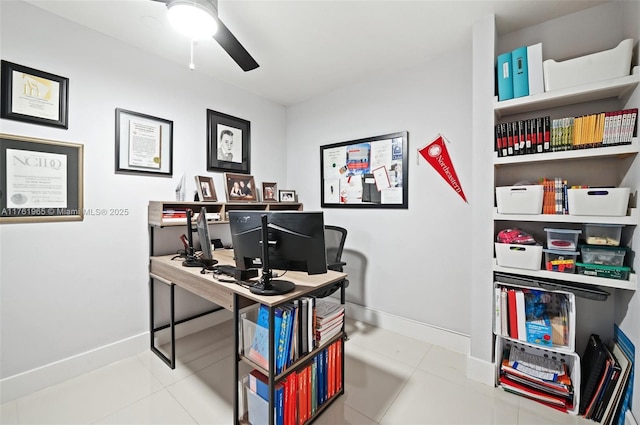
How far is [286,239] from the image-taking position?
1.52m

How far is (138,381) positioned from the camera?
2.00 metres

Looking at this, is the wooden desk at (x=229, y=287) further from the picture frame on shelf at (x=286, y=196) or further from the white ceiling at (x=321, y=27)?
the white ceiling at (x=321, y=27)

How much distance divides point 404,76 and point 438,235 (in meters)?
1.64

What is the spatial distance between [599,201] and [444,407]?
63.0 inches

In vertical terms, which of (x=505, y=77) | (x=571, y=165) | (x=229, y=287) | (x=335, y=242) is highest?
(x=505, y=77)

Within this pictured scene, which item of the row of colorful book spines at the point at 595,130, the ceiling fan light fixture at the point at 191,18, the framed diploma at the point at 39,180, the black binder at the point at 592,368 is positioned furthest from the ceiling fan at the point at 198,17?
the black binder at the point at 592,368

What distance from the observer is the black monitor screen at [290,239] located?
149cm

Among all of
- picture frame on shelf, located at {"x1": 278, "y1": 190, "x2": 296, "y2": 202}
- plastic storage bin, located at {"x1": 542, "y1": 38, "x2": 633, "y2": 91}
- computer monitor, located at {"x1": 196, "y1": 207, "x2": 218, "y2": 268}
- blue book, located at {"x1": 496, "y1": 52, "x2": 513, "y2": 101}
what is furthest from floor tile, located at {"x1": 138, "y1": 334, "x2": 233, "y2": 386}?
plastic storage bin, located at {"x1": 542, "y1": 38, "x2": 633, "y2": 91}

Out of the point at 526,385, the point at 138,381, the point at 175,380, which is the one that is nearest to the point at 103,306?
the point at 138,381

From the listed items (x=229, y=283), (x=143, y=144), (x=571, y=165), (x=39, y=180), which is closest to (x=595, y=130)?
(x=571, y=165)

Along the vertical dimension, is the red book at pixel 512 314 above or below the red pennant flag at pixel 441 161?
below

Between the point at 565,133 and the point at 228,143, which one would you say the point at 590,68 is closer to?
the point at 565,133

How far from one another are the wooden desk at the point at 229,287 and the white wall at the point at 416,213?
110 cm

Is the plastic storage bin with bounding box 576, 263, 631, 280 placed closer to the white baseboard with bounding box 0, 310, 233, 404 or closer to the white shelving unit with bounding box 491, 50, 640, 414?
the white shelving unit with bounding box 491, 50, 640, 414
